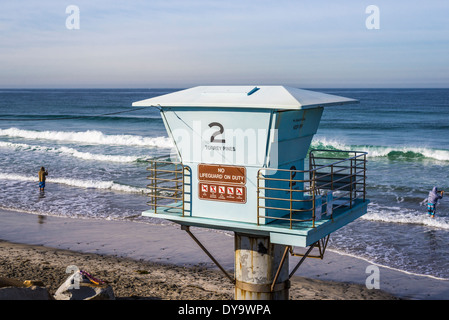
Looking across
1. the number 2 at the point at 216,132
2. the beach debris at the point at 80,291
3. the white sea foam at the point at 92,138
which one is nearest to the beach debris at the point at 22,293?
the beach debris at the point at 80,291

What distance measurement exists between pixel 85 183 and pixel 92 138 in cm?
2283

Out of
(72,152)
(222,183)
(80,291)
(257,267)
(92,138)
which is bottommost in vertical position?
(80,291)

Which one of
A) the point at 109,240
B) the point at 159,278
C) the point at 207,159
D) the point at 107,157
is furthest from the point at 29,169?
the point at 207,159

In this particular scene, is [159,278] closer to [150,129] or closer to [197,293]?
[197,293]

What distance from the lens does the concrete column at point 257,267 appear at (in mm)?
9008

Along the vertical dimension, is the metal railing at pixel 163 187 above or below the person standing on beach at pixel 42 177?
above

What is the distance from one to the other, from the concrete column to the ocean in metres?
5.77

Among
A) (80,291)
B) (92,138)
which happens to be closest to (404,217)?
(80,291)

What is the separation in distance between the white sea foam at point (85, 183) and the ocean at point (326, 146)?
6 cm

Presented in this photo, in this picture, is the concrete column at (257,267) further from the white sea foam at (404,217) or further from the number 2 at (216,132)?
the white sea foam at (404,217)

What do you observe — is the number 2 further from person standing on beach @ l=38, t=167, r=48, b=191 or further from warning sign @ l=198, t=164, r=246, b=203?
person standing on beach @ l=38, t=167, r=48, b=191

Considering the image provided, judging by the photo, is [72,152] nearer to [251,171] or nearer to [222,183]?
[222,183]

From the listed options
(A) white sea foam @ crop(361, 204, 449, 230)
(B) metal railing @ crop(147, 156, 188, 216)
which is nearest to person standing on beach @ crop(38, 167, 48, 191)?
(A) white sea foam @ crop(361, 204, 449, 230)

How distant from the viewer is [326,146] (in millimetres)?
46406
